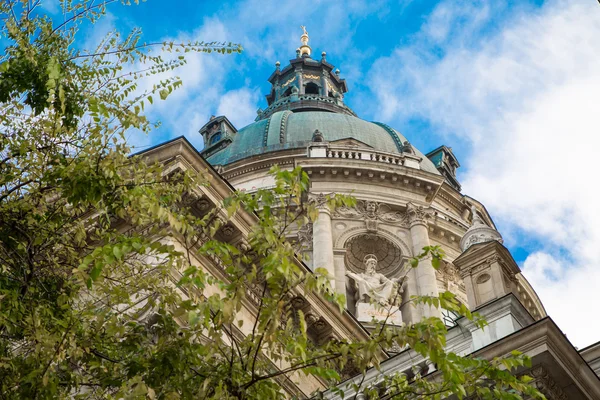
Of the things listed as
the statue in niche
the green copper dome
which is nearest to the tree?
the statue in niche

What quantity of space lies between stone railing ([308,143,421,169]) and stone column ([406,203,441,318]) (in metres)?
3.04

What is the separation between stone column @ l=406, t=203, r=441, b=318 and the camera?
37.0 meters

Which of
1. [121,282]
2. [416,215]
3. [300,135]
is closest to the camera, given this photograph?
[121,282]

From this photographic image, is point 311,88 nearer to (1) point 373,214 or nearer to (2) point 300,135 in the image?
(2) point 300,135

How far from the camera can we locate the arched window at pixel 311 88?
63.2m

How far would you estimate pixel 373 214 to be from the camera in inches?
1633

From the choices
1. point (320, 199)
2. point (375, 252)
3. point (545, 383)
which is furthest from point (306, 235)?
point (545, 383)

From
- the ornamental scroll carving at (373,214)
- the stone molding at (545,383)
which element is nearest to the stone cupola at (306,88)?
the ornamental scroll carving at (373,214)

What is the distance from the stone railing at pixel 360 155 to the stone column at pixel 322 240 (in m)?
3.54

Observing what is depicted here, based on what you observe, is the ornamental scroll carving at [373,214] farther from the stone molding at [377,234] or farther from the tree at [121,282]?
the tree at [121,282]

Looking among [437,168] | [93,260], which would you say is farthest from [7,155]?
[437,168]

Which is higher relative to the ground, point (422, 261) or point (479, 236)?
point (422, 261)

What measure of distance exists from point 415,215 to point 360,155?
4.53 metres

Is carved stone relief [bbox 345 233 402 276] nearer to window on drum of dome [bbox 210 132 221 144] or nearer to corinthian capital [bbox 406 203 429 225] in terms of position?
corinthian capital [bbox 406 203 429 225]
